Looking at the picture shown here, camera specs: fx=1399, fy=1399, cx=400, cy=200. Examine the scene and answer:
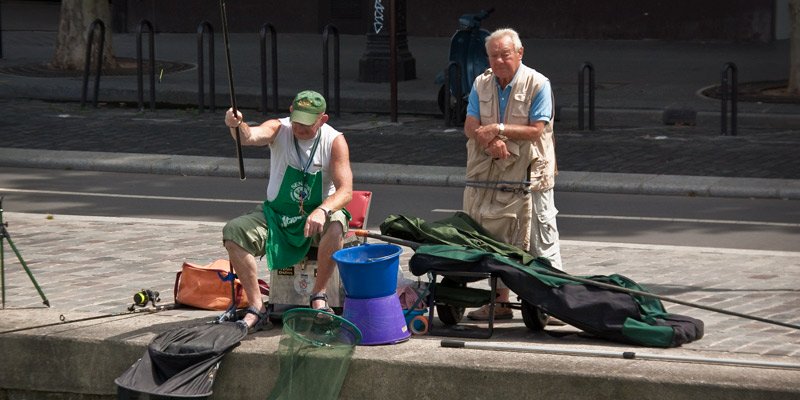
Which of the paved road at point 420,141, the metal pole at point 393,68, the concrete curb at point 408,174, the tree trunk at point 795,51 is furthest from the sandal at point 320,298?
the tree trunk at point 795,51

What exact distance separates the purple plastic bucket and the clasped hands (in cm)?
104

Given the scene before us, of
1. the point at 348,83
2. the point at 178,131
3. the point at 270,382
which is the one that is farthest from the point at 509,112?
the point at 348,83

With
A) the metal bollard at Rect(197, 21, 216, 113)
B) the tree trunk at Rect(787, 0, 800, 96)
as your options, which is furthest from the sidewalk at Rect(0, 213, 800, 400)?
the tree trunk at Rect(787, 0, 800, 96)

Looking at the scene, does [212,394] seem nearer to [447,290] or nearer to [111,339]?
[111,339]

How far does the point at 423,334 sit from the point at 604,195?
5.97 metres

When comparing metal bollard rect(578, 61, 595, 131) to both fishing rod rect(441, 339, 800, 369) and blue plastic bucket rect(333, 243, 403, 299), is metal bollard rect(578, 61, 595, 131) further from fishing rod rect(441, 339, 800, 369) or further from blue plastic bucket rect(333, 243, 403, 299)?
fishing rod rect(441, 339, 800, 369)

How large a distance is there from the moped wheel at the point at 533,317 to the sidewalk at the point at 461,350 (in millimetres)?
46

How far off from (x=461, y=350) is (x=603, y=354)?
64cm

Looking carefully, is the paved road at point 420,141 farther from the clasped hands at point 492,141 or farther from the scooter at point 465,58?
the clasped hands at point 492,141

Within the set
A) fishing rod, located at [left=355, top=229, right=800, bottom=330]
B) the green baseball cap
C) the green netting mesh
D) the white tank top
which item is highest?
the green baseball cap

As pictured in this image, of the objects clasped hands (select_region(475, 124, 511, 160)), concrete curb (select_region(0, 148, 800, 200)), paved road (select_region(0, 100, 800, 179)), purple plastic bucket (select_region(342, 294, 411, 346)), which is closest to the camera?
purple plastic bucket (select_region(342, 294, 411, 346))

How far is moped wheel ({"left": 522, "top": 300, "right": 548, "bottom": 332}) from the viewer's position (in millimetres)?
6797

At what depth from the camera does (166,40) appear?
2697 centimetres

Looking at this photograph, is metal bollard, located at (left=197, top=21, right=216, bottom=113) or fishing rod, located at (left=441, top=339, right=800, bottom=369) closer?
fishing rod, located at (left=441, top=339, right=800, bottom=369)
